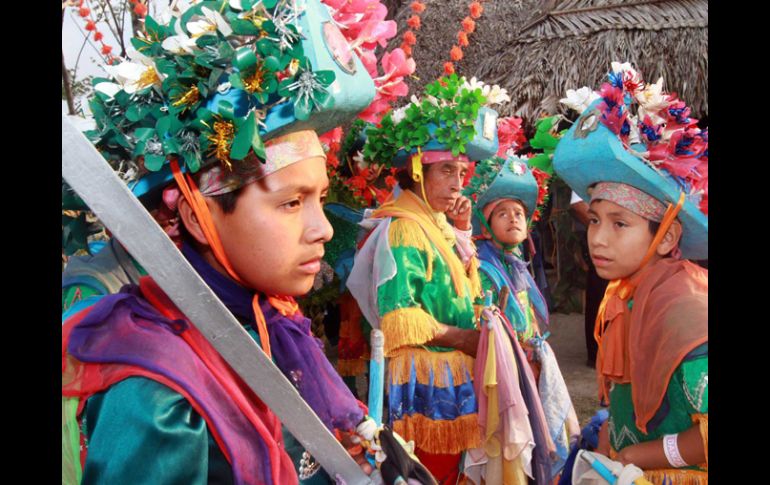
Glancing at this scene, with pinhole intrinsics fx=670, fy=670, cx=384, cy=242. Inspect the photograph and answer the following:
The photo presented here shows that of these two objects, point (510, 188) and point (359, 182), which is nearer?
point (510, 188)

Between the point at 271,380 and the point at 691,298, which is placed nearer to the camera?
the point at 271,380

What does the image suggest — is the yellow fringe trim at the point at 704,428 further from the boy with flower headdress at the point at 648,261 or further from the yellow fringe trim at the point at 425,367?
the yellow fringe trim at the point at 425,367

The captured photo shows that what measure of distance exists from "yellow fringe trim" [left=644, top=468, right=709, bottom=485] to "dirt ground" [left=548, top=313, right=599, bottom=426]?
3.52m

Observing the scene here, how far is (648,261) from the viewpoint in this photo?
7.91ft

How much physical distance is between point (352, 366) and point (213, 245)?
3.63 meters

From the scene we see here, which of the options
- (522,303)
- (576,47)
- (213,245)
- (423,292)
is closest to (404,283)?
(423,292)

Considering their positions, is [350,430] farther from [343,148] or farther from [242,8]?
[343,148]

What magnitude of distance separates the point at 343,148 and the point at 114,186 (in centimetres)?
405

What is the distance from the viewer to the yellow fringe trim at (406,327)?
137 inches

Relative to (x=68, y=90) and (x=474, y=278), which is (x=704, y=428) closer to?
(x=474, y=278)

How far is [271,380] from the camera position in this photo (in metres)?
Result: 1.36

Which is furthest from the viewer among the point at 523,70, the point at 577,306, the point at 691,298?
the point at 577,306

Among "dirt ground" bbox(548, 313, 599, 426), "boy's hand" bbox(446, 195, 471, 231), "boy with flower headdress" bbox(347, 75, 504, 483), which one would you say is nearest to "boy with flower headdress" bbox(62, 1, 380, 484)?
"boy with flower headdress" bbox(347, 75, 504, 483)

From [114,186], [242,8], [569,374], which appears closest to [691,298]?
[242,8]
